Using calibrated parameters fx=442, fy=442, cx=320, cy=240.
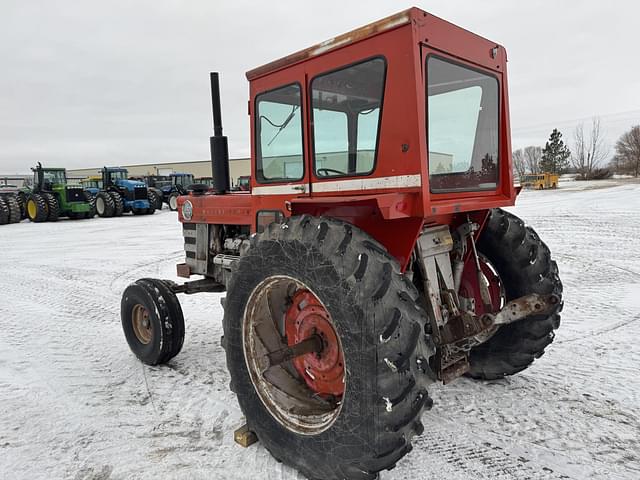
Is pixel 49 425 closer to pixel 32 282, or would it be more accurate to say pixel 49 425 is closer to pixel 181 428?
pixel 181 428

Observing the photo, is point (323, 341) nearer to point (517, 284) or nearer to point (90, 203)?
point (517, 284)

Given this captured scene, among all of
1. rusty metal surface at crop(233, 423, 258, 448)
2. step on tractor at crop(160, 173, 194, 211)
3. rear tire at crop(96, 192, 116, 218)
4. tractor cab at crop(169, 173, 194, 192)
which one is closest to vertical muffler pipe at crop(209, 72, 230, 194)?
rusty metal surface at crop(233, 423, 258, 448)

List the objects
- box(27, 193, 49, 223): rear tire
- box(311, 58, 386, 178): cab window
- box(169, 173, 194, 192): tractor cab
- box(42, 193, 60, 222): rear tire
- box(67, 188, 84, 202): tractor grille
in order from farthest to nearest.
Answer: box(169, 173, 194, 192): tractor cab, box(67, 188, 84, 202): tractor grille, box(42, 193, 60, 222): rear tire, box(27, 193, 49, 223): rear tire, box(311, 58, 386, 178): cab window

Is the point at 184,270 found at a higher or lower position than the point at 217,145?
lower

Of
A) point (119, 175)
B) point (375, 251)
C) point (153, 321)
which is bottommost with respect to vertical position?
point (153, 321)

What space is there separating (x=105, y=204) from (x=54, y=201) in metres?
2.11

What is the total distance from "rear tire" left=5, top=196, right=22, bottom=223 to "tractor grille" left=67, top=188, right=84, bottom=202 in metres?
2.31

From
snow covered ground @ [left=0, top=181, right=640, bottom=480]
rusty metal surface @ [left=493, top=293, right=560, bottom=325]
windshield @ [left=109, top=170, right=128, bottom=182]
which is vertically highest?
windshield @ [left=109, top=170, right=128, bottom=182]

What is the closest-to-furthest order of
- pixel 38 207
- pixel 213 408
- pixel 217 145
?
1. pixel 213 408
2. pixel 217 145
3. pixel 38 207

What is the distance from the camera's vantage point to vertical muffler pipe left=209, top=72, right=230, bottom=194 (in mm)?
3842

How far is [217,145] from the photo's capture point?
12.9 feet

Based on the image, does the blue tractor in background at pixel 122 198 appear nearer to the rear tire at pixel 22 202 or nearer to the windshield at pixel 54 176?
the windshield at pixel 54 176

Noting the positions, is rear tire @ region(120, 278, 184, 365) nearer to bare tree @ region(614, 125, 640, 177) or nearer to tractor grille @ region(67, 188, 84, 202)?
tractor grille @ region(67, 188, 84, 202)

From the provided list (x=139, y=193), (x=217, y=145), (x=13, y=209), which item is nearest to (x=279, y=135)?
(x=217, y=145)
